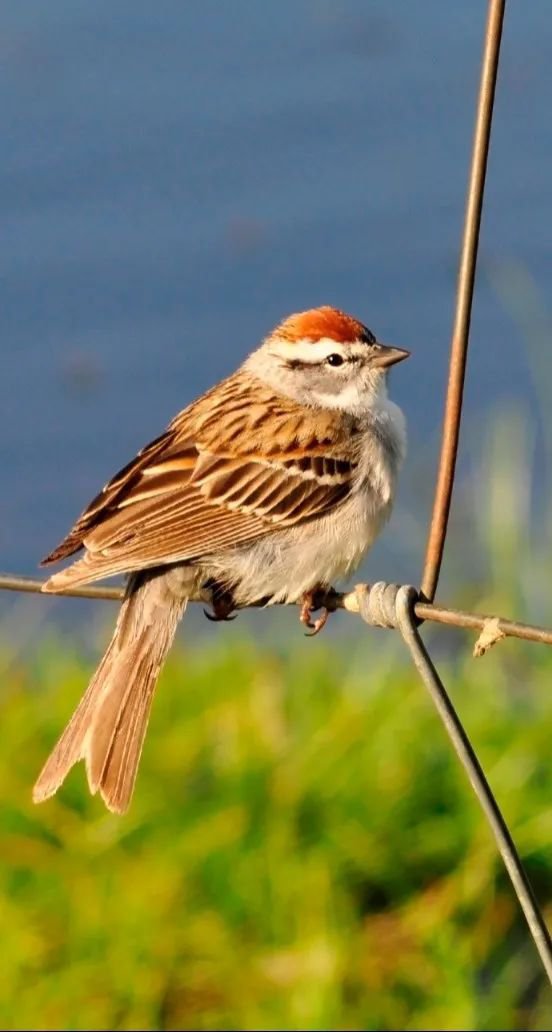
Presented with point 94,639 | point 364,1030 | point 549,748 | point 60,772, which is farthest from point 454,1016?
point 94,639

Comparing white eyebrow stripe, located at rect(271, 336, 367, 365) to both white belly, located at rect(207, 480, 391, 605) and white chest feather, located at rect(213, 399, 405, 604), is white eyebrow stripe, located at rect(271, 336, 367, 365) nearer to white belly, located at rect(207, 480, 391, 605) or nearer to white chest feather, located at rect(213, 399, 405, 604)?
white chest feather, located at rect(213, 399, 405, 604)

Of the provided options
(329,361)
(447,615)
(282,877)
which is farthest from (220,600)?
(447,615)

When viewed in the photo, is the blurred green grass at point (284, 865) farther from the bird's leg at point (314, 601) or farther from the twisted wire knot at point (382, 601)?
the twisted wire knot at point (382, 601)

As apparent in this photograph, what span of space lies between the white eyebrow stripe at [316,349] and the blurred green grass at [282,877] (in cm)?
96

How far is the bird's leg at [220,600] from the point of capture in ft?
11.0

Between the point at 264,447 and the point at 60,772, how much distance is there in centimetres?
79

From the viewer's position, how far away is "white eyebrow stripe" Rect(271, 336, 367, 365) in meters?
3.63

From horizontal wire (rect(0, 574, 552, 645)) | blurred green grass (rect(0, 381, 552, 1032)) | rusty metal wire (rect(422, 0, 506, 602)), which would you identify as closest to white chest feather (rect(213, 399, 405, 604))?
horizontal wire (rect(0, 574, 552, 645))

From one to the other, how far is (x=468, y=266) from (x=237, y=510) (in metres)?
1.33

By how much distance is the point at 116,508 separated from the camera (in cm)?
327

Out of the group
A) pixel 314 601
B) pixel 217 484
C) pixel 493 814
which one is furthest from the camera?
pixel 217 484

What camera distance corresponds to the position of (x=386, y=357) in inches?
142

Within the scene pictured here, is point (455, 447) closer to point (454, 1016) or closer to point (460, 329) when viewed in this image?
point (460, 329)

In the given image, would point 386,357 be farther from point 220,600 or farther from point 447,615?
point 447,615
